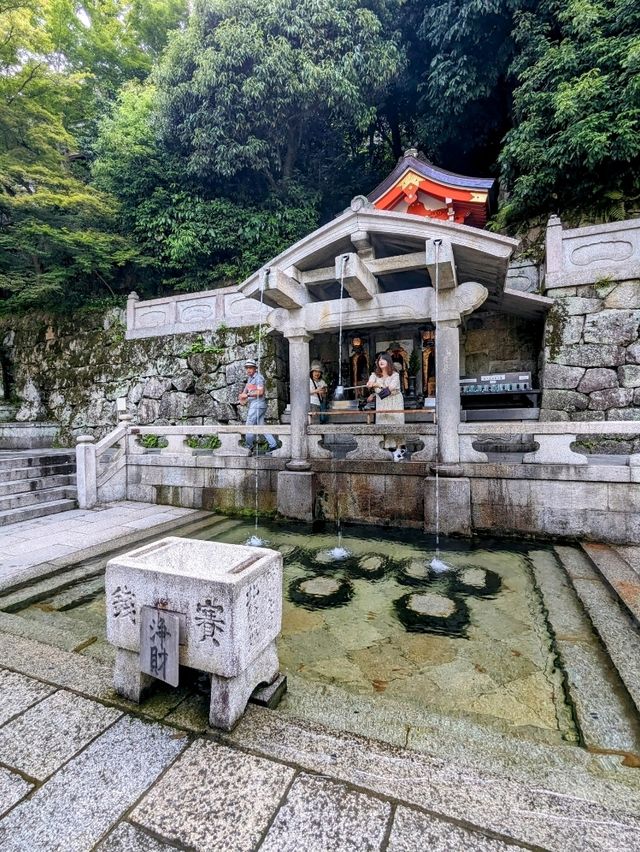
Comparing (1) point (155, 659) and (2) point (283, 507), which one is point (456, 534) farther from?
(1) point (155, 659)

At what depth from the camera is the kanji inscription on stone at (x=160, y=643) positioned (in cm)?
222

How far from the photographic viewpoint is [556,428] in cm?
607

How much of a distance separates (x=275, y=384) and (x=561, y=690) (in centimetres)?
1120

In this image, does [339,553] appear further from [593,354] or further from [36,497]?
[593,354]

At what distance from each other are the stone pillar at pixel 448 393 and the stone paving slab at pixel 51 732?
222 inches

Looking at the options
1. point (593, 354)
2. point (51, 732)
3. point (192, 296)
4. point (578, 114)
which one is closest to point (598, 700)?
point (51, 732)

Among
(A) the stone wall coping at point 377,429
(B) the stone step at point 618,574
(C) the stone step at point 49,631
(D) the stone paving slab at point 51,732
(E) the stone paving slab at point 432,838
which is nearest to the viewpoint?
(E) the stone paving slab at point 432,838

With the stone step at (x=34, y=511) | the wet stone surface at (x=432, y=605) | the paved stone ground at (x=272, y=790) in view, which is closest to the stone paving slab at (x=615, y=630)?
the paved stone ground at (x=272, y=790)

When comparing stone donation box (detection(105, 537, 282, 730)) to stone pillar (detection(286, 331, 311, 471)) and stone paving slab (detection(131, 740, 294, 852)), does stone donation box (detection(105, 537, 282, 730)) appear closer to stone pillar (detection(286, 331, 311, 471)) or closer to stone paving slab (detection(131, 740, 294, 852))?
stone paving slab (detection(131, 740, 294, 852))

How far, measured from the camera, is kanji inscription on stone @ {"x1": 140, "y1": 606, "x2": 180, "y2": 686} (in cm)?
222

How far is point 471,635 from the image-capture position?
357 centimetres

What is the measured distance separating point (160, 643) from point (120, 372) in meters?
14.8

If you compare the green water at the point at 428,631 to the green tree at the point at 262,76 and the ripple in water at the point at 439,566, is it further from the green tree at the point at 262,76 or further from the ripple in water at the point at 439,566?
the green tree at the point at 262,76

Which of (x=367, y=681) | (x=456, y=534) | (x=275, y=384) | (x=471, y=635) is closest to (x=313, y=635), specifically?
(x=367, y=681)
